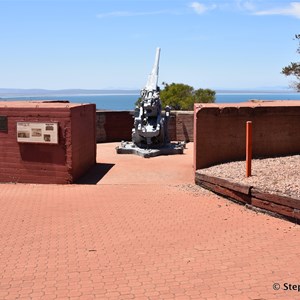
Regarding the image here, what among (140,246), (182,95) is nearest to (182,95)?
(182,95)

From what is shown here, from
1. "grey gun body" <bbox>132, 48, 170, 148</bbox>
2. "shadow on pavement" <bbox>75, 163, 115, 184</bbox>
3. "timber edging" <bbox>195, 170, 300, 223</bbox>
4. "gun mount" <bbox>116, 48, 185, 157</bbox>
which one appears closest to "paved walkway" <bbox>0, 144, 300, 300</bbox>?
"timber edging" <bbox>195, 170, 300, 223</bbox>

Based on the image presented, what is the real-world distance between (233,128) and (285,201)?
4.57 meters

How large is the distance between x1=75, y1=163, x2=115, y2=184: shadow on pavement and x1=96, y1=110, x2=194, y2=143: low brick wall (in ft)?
22.1

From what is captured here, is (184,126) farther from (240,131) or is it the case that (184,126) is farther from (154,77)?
(240,131)

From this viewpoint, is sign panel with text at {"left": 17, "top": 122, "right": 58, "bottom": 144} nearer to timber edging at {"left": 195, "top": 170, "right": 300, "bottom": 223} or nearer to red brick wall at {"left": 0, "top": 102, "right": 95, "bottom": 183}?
red brick wall at {"left": 0, "top": 102, "right": 95, "bottom": 183}

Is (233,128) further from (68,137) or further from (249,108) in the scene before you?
(68,137)

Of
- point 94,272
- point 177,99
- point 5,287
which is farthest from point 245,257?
point 177,99

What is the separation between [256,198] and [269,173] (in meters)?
1.39

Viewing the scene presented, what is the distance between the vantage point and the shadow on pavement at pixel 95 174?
13281 millimetres

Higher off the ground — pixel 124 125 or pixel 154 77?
pixel 154 77

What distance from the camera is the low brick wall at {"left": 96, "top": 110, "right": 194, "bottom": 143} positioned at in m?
22.7

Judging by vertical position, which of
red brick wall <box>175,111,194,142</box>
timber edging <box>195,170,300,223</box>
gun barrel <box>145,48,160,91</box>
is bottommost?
timber edging <box>195,170,300,223</box>

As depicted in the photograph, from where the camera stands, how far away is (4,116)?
13.1 m

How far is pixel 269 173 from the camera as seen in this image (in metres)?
10.7
